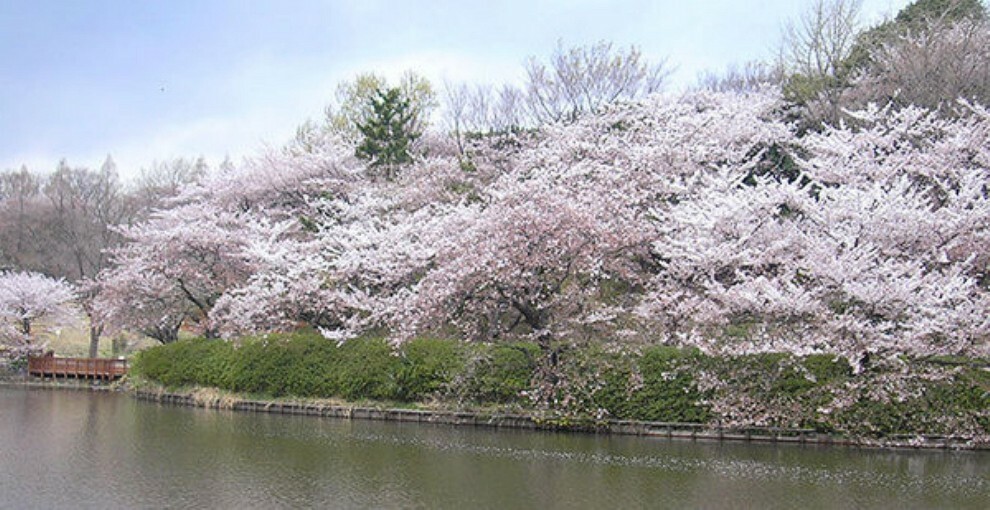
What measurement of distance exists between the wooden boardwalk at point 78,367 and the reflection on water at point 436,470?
11345 millimetres

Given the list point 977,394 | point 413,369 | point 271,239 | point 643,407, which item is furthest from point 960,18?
point 271,239

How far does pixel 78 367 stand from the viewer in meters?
26.7

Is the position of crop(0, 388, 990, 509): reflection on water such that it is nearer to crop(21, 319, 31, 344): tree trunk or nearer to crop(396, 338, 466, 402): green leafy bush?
crop(396, 338, 466, 402): green leafy bush

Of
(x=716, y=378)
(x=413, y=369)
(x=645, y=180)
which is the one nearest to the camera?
(x=716, y=378)

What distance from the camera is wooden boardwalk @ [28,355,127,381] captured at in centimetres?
2630

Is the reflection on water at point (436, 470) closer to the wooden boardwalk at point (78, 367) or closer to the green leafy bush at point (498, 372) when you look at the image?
the green leafy bush at point (498, 372)

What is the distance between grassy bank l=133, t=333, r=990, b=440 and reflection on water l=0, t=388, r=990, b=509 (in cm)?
63

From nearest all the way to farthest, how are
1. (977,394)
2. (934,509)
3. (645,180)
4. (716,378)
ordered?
(934,509) < (977,394) < (716,378) < (645,180)

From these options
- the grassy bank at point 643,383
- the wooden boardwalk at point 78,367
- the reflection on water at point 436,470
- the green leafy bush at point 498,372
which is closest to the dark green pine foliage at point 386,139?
the grassy bank at point 643,383

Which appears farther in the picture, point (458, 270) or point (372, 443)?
point (458, 270)

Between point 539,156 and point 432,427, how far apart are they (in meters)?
8.46

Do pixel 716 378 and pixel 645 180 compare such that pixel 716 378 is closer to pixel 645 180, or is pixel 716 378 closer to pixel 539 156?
pixel 645 180

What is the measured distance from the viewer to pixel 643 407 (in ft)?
48.3

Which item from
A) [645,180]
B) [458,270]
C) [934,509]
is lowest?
[934,509]
